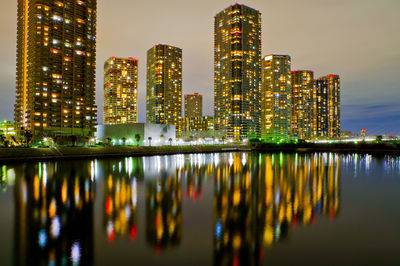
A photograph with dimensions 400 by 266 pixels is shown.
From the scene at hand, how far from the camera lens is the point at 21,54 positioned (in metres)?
122

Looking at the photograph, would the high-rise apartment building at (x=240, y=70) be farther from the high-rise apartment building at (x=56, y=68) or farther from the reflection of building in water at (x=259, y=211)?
the reflection of building in water at (x=259, y=211)

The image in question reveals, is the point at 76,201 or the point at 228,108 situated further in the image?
the point at 228,108

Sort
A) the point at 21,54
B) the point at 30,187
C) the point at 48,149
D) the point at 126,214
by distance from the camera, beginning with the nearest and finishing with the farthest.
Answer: the point at 126,214, the point at 30,187, the point at 48,149, the point at 21,54

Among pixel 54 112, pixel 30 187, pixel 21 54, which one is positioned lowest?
pixel 30 187

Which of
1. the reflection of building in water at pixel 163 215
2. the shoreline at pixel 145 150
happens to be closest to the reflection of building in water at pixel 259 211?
the reflection of building in water at pixel 163 215

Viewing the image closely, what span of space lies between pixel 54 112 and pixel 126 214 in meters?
112

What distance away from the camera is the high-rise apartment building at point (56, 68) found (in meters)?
105

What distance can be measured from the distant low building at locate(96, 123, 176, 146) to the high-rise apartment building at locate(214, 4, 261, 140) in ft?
301

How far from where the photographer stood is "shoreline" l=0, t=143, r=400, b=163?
4694cm

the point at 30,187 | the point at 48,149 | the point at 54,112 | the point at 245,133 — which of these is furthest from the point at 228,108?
the point at 30,187

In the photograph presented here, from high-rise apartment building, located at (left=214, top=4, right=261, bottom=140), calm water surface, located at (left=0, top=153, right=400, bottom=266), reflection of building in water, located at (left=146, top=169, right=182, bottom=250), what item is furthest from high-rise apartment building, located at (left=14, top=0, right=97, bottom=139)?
reflection of building in water, located at (left=146, top=169, right=182, bottom=250)

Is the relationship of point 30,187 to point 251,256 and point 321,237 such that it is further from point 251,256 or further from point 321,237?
point 321,237

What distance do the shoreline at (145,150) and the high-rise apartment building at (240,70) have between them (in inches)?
3425

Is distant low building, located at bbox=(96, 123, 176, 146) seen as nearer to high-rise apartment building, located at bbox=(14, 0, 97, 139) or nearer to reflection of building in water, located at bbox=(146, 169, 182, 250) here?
high-rise apartment building, located at bbox=(14, 0, 97, 139)
